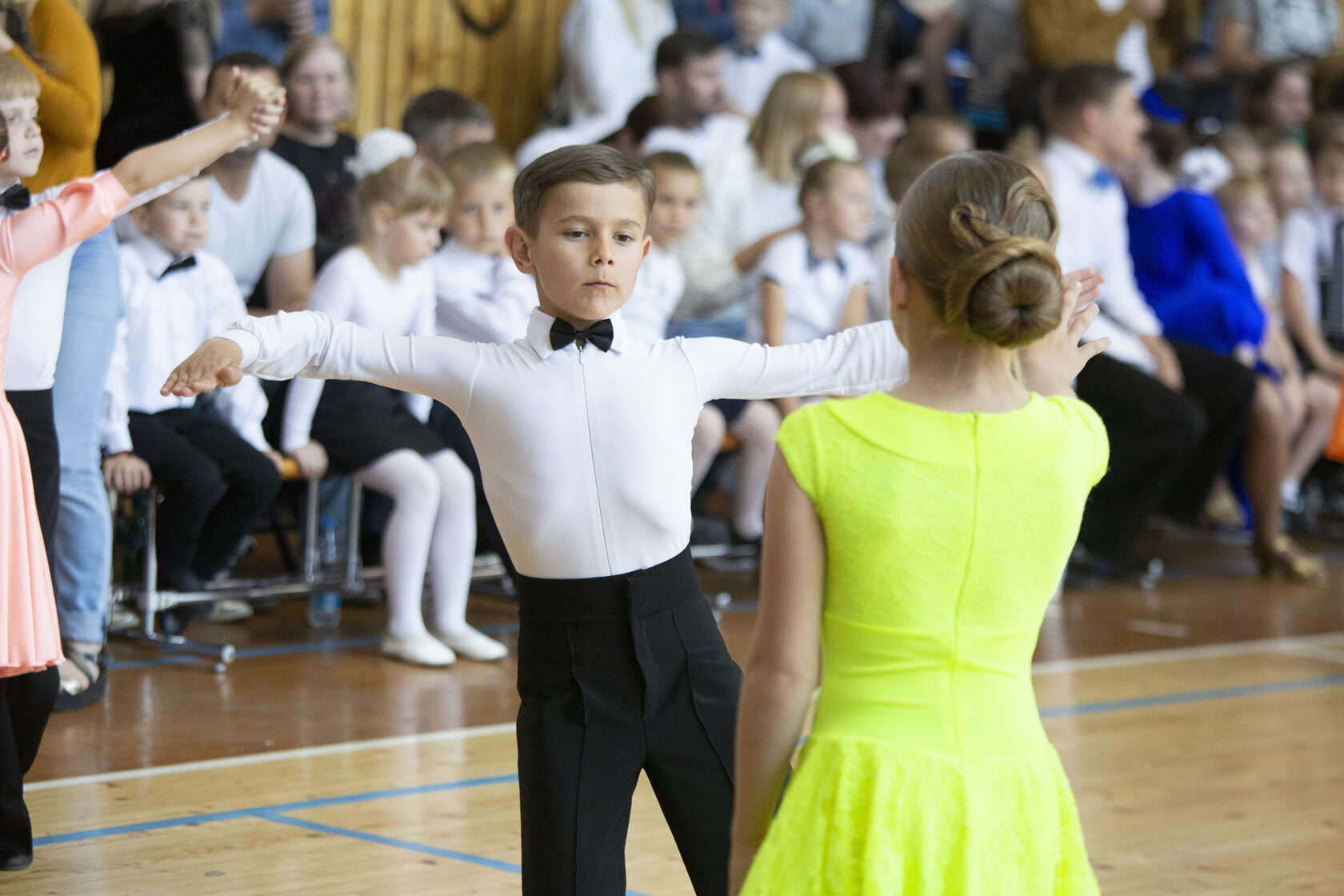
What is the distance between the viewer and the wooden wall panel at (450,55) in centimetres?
726

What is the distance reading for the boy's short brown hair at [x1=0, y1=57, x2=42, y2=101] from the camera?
3.04 metres

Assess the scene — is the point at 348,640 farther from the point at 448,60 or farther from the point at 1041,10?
the point at 1041,10

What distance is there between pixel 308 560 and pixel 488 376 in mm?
2930

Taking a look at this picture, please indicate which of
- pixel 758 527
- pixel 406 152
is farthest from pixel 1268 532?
pixel 406 152

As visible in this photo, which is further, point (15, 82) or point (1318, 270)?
point (1318, 270)

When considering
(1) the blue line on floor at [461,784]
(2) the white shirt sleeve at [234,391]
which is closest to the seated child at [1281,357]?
(1) the blue line on floor at [461,784]

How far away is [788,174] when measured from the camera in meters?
6.37

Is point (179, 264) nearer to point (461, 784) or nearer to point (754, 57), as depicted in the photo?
point (461, 784)

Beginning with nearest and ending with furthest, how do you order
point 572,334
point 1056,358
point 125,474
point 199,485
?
point 1056,358, point 572,334, point 125,474, point 199,485

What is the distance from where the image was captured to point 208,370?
6.76 ft

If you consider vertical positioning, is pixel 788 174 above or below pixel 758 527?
above

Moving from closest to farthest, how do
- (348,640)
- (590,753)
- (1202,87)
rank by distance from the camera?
(590,753)
(348,640)
(1202,87)

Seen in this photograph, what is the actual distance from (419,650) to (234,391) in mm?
951

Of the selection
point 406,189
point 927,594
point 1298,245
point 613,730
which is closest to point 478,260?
point 406,189
